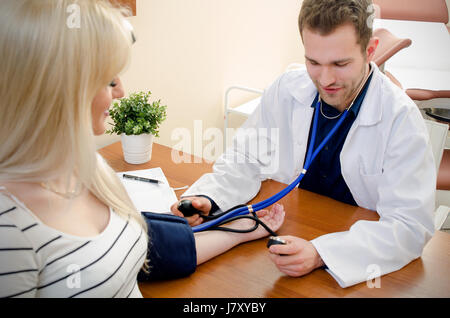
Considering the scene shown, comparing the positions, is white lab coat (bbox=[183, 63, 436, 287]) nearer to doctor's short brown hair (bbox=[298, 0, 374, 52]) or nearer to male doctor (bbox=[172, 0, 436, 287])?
male doctor (bbox=[172, 0, 436, 287])

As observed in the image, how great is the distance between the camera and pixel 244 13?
7.95 ft

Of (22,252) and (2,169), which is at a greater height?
(2,169)

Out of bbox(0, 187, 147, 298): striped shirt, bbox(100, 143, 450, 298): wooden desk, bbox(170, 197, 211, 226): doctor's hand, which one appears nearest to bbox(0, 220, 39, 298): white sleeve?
bbox(0, 187, 147, 298): striped shirt

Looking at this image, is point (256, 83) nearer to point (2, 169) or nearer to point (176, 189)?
point (176, 189)

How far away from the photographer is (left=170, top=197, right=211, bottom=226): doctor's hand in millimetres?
1106

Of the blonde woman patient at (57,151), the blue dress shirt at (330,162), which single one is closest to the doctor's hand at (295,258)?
the blonde woman patient at (57,151)

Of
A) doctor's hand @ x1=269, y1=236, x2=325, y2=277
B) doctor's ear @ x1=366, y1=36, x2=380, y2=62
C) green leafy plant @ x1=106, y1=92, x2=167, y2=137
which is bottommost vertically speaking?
doctor's hand @ x1=269, y1=236, x2=325, y2=277

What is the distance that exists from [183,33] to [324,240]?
135 centimetres

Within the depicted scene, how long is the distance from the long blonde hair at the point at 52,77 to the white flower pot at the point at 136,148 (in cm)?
66

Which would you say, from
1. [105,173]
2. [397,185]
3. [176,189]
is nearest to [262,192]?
[176,189]

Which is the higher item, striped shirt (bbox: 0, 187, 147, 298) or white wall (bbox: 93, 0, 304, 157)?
white wall (bbox: 93, 0, 304, 157)

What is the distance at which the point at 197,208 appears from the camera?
1.12 metres
